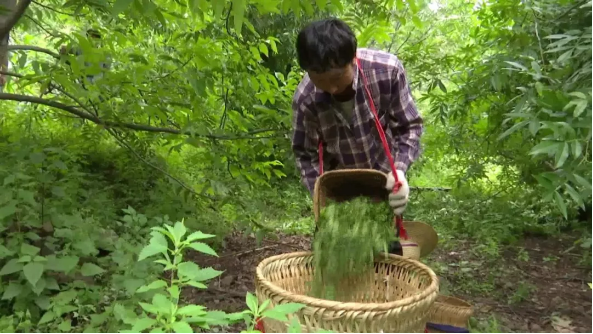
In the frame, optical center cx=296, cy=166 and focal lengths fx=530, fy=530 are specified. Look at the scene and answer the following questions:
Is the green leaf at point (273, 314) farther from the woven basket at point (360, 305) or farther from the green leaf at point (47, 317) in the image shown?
the green leaf at point (47, 317)

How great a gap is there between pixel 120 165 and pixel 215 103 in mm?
1175

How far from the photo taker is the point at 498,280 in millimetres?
3398

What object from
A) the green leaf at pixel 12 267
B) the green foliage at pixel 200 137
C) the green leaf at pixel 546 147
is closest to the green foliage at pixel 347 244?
the green foliage at pixel 200 137

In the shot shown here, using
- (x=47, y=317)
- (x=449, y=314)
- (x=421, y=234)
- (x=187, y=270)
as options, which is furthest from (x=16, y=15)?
(x=449, y=314)

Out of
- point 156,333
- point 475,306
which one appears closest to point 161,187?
point 475,306

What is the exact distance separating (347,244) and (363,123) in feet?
1.91

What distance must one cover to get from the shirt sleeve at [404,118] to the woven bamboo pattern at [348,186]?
0.14 metres

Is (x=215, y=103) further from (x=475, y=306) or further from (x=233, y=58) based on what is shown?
(x=475, y=306)

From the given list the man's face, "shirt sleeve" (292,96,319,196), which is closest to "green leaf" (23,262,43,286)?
"shirt sleeve" (292,96,319,196)

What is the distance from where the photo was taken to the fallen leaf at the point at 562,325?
2689 millimetres

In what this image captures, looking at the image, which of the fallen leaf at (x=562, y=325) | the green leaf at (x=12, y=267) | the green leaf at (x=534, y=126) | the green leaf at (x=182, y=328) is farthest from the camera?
the fallen leaf at (x=562, y=325)

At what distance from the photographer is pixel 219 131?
10.3ft

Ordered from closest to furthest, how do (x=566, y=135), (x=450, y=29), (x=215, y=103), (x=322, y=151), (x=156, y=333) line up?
(x=156, y=333) → (x=566, y=135) → (x=322, y=151) → (x=215, y=103) → (x=450, y=29)

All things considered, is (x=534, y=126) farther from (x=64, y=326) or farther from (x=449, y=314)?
(x=64, y=326)
